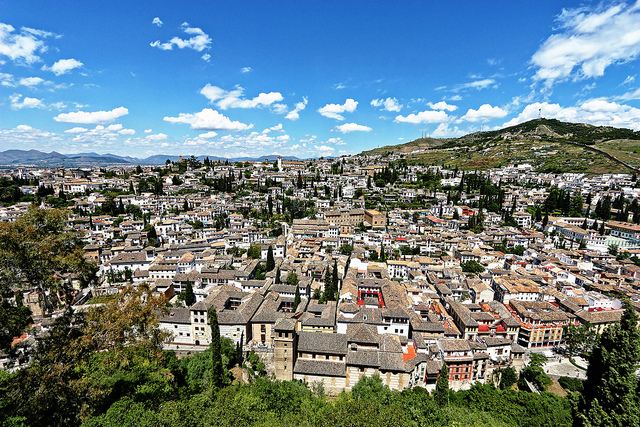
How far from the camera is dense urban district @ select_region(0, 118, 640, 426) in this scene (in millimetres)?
12508

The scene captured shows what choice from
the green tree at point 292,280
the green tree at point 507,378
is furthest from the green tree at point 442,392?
the green tree at point 292,280

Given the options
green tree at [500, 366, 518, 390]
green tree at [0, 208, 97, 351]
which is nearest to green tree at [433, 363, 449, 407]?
green tree at [500, 366, 518, 390]

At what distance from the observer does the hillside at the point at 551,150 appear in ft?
327

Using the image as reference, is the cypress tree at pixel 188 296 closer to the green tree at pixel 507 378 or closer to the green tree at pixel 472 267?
the green tree at pixel 507 378

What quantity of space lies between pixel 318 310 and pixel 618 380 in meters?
20.8

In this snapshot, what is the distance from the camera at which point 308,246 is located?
48.2m

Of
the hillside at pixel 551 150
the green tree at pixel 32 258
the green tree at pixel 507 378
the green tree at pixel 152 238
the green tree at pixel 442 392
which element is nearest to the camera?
the green tree at pixel 32 258

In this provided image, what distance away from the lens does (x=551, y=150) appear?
121m

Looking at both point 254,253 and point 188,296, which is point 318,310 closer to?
point 188,296

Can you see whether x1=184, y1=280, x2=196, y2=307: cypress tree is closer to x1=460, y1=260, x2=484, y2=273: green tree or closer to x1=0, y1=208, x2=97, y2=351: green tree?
x1=0, y1=208, x2=97, y2=351: green tree

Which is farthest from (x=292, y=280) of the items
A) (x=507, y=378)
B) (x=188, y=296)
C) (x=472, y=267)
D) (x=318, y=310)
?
(x=472, y=267)

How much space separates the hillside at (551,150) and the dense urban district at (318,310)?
27.4 meters

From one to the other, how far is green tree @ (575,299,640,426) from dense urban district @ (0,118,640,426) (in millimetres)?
71

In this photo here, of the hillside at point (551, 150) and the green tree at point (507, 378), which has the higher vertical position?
the hillside at point (551, 150)
